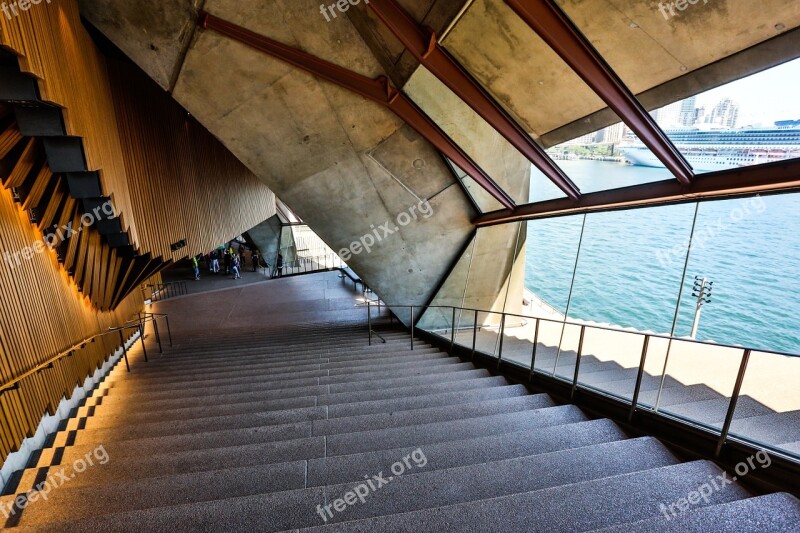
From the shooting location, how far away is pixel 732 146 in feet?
13.4

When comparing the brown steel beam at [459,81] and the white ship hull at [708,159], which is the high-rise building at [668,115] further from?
the brown steel beam at [459,81]

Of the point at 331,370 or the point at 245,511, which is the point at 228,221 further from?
the point at 245,511

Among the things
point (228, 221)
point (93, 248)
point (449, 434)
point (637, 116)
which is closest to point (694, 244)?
point (637, 116)

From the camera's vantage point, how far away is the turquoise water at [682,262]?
170 inches

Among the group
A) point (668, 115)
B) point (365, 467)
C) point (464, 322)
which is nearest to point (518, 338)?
point (464, 322)

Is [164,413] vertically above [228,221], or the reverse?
[228,221]

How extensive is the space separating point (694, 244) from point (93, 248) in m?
9.44

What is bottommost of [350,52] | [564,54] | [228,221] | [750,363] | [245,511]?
[245,511]

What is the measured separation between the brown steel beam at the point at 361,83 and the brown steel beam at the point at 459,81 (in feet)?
4.49

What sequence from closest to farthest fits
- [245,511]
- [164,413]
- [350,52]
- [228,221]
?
[245,511], [164,413], [350,52], [228,221]

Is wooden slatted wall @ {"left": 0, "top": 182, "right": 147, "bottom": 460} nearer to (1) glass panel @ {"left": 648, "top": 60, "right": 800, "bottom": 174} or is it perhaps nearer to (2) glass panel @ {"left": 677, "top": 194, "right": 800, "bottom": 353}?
(2) glass panel @ {"left": 677, "top": 194, "right": 800, "bottom": 353}

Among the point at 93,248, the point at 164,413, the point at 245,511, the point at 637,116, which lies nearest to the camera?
the point at 245,511

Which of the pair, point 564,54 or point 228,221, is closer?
point 564,54

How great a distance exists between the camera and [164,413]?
4754mm
